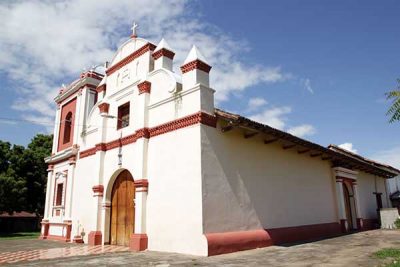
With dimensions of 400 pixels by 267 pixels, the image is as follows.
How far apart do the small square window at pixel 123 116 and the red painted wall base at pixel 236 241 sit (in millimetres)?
6210

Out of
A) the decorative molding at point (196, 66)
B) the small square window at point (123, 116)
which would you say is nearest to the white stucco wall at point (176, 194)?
the decorative molding at point (196, 66)

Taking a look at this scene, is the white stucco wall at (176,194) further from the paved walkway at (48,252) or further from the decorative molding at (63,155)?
the decorative molding at (63,155)

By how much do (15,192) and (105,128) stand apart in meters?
13.0

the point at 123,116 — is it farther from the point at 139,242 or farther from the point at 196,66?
the point at 139,242

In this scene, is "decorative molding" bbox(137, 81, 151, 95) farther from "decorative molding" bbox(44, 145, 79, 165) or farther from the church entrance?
the church entrance

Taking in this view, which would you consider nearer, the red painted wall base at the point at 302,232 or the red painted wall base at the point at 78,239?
the red painted wall base at the point at 302,232

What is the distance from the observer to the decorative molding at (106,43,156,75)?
12.7 meters

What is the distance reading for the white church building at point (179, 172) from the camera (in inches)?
387

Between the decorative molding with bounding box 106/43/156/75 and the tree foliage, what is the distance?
13627mm

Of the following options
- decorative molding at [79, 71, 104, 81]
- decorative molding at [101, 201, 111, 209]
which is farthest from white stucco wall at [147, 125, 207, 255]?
decorative molding at [79, 71, 104, 81]

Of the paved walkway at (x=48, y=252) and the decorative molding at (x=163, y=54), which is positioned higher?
the decorative molding at (x=163, y=54)

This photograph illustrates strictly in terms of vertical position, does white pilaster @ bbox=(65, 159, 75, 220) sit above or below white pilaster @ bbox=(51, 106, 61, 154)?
below

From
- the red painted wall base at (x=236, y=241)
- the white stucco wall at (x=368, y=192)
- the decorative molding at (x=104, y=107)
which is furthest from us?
the white stucco wall at (x=368, y=192)

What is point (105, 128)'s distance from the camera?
13922mm
